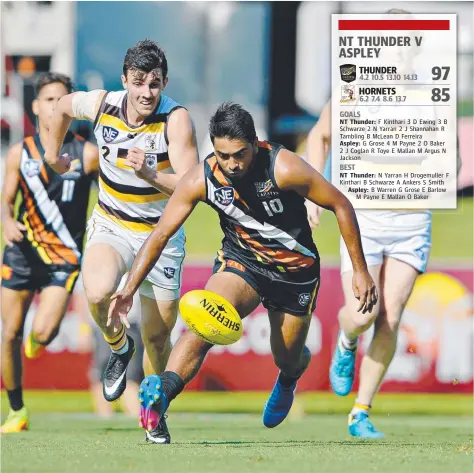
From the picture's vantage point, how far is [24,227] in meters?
10.2

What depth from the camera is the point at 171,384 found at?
23.7ft

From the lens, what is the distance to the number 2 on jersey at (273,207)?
7.49 metres

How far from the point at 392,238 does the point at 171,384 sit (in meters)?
2.93

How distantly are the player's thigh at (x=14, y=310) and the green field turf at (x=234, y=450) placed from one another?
3.03ft

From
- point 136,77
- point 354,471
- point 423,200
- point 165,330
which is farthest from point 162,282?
point 354,471

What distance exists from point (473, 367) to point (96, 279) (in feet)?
21.0

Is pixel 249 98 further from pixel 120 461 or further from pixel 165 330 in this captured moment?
pixel 120 461

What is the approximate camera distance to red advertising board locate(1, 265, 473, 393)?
519 inches

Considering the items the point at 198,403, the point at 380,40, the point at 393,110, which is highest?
the point at 380,40
